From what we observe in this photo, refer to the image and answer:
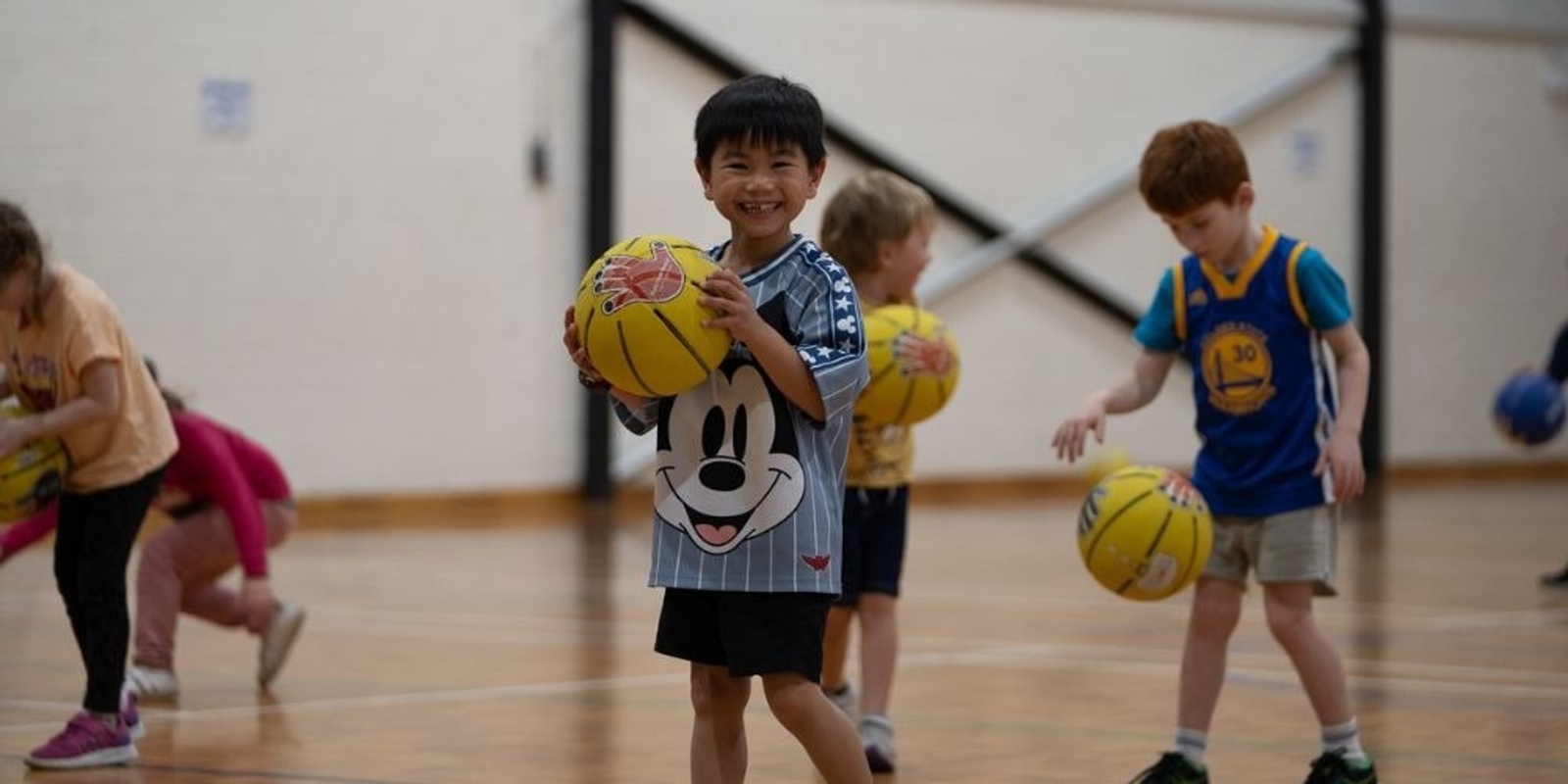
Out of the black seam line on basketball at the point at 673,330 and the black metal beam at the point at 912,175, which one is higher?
the black metal beam at the point at 912,175

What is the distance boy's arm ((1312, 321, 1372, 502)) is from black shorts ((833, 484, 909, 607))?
1128 millimetres

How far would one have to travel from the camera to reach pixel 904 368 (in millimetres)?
5285

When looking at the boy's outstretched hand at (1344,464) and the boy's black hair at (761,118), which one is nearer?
the boy's black hair at (761,118)

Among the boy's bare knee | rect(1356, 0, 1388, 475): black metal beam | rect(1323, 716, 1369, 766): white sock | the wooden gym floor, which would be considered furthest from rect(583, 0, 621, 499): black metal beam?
the boy's bare knee

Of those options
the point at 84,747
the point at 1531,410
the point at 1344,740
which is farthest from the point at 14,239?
the point at 1531,410

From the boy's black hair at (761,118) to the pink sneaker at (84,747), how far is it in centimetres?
211

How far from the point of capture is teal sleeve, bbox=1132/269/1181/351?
4.90m

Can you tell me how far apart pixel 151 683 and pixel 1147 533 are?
289 centimetres

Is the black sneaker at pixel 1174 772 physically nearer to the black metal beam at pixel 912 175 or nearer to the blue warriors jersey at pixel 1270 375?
the blue warriors jersey at pixel 1270 375

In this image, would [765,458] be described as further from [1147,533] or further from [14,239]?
[14,239]

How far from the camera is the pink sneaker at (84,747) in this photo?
4891mm

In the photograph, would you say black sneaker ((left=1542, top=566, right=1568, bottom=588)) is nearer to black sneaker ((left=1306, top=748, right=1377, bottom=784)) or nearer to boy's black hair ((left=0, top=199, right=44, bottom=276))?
black sneaker ((left=1306, top=748, right=1377, bottom=784))

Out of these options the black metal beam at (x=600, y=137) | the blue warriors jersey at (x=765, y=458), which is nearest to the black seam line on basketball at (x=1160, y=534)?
the blue warriors jersey at (x=765, y=458)

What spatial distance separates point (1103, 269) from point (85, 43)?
741 centimetres
